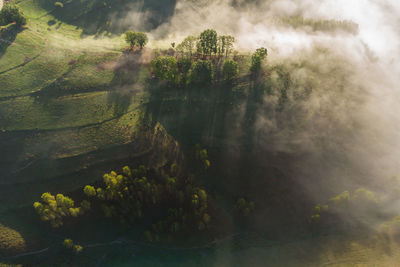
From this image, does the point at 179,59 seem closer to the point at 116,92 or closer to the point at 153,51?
the point at 153,51

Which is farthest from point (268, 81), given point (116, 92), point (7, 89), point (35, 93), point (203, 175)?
point (7, 89)

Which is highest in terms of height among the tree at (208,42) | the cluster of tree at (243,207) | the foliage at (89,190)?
the tree at (208,42)

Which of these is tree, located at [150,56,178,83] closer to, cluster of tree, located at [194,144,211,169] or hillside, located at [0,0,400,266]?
hillside, located at [0,0,400,266]

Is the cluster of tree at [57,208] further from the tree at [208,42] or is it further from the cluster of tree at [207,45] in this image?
the tree at [208,42]

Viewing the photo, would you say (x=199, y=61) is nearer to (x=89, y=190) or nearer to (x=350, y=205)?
(x=89, y=190)

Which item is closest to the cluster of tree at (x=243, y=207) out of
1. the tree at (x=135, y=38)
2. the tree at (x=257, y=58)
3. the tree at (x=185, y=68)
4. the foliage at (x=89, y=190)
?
the foliage at (x=89, y=190)

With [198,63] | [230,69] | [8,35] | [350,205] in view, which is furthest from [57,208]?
[350,205]

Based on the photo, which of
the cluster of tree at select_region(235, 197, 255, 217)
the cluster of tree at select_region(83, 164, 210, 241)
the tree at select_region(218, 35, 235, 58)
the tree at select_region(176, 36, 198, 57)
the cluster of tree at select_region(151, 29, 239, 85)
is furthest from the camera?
the tree at select_region(218, 35, 235, 58)

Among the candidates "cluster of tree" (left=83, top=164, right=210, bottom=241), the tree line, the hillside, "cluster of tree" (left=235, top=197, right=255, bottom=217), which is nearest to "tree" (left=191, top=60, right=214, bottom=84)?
the tree line

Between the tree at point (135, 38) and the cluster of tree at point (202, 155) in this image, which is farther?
the tree at point (135, 38)
